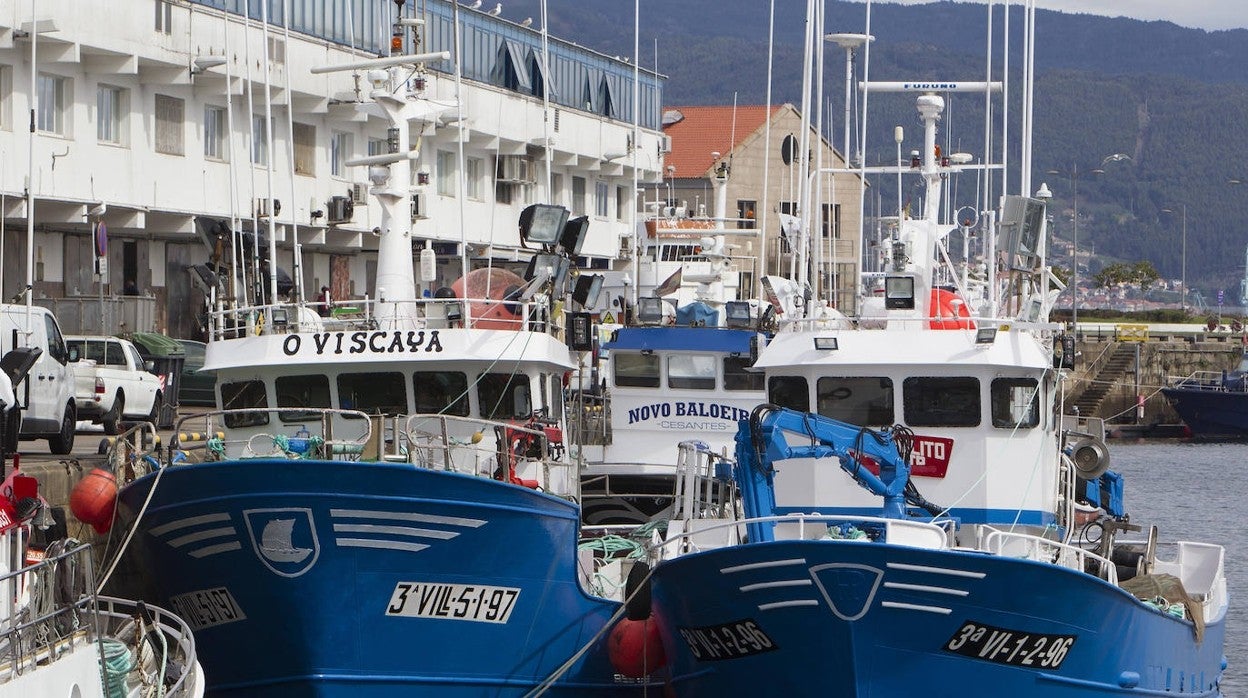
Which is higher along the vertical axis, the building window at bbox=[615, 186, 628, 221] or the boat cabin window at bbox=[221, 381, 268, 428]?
the building window at bbox=[615, 186, 628, 221]

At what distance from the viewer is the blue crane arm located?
15375 millimetres

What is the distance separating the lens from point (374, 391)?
58.4 ft

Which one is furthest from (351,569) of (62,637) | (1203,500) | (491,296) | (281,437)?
(1203,500)

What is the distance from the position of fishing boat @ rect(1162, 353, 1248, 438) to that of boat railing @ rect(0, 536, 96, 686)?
5096 cm

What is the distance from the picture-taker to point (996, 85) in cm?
2055

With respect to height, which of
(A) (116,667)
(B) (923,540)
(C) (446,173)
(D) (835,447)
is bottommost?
(A) (116,667)

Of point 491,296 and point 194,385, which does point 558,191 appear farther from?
point 491,296

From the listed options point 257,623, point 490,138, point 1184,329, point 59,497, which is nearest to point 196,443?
point 257,623

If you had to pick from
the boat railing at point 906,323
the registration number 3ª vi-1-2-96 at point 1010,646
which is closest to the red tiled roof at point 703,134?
the boat railing at point 906,323

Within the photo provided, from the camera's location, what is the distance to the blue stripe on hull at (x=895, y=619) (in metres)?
13.4

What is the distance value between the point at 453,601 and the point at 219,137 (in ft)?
74.4

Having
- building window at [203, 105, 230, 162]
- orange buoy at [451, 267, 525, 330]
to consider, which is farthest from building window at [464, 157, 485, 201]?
orange buoy at [451, 267, 525, 330]

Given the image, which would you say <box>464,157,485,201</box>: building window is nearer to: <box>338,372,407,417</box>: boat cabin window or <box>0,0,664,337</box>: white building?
<box>0,0,664,337</box>: white building

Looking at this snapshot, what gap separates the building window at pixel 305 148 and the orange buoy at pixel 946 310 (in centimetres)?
2124
